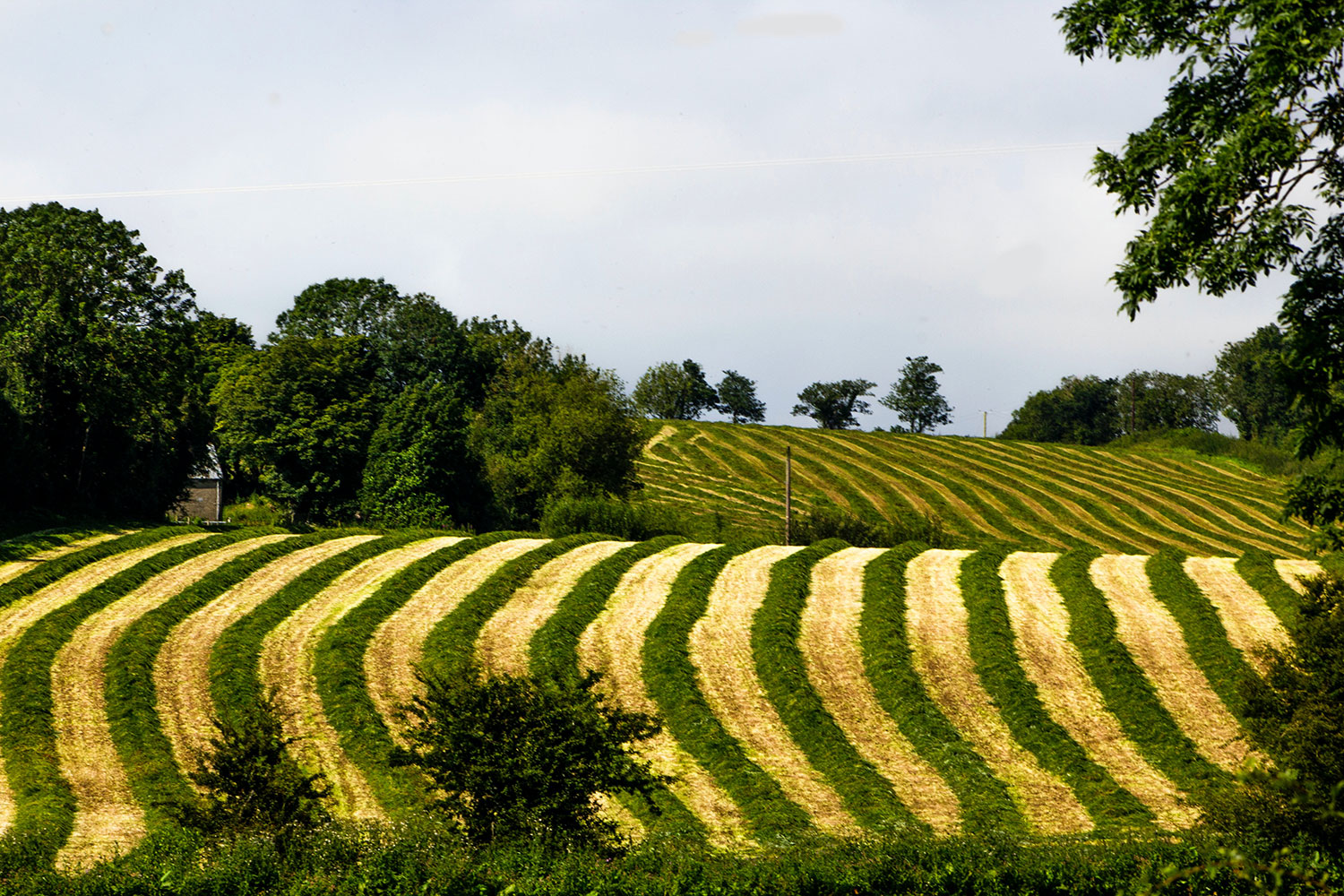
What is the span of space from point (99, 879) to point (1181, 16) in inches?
839

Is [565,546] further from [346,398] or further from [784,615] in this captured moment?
[346,398]

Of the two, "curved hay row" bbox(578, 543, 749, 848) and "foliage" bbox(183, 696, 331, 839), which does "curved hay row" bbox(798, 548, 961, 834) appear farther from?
"foliage" bbox(183, 696, 331, 839)

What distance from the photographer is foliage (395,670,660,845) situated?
16.8m

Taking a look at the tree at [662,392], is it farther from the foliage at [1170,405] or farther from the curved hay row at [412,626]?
the curved hay row at [412,626]

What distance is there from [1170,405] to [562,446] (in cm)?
13444

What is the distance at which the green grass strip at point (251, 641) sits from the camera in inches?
1102

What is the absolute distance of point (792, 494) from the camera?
307 feet

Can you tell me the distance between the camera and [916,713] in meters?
28.2

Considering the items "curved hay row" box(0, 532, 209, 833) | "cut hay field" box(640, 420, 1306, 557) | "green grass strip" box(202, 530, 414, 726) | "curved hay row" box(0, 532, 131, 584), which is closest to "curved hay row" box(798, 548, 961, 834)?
"green grass strip" box(202, 530, 414, 726)

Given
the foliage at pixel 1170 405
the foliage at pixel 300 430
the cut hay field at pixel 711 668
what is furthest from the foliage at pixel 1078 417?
the cut hay field at pixel 711 668

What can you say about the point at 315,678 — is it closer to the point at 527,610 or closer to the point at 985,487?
the point at 527,610

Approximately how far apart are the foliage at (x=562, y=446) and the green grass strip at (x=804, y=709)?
37.0 m

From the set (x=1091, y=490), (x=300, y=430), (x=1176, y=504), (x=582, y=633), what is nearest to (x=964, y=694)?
(x=582, y=633)

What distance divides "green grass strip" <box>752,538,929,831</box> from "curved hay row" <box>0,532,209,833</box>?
71.9ft
